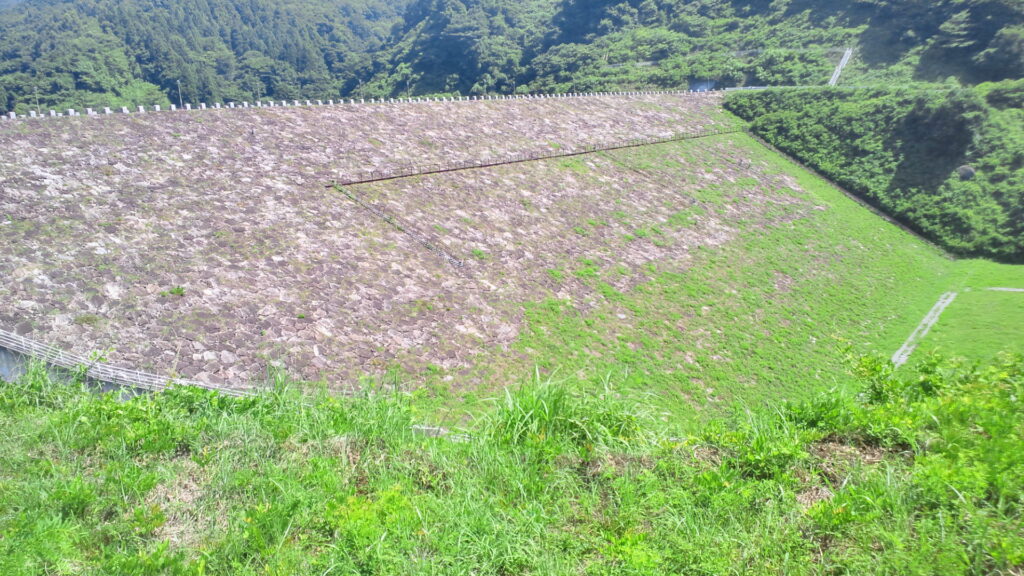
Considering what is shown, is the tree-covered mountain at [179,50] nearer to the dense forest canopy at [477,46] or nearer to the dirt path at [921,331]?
the dense forest canopy at [477,46]

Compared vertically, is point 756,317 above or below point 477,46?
below

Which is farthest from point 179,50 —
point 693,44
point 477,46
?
point 693,44

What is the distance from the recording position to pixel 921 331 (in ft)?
62.0

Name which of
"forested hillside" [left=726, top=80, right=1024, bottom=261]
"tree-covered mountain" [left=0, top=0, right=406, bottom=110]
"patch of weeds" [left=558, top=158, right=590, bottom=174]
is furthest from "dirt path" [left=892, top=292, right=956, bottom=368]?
"tree-covered mountain" [left=0, top=0, right=406, bottom=110]

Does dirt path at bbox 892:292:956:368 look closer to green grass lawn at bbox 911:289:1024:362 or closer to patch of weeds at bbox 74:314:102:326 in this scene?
green grass lawn at bbox 911:289:1024:362

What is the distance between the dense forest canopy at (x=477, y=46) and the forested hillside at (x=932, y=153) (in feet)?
39.0

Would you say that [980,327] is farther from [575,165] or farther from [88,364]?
[88,364]

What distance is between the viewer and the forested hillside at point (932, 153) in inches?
1076

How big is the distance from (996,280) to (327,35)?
13613 centimetres

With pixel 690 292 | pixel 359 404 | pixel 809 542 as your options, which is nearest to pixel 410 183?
pixel 690 292

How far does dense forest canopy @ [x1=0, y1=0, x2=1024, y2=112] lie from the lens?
4734 cm

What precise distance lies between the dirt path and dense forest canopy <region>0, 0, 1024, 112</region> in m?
26.8

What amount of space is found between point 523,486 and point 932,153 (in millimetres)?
35125

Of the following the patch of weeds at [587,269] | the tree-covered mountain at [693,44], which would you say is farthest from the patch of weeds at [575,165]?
the tree-covered mountain at [693,44]
